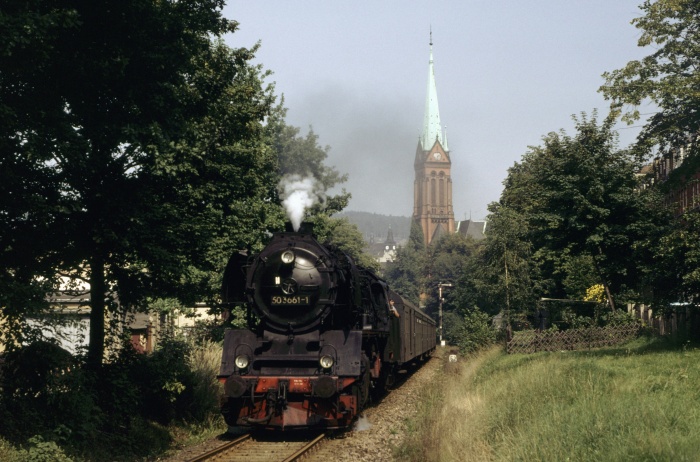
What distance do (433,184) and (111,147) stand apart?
167815 mm

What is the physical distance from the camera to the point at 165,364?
16.7 m

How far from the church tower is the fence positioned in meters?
140

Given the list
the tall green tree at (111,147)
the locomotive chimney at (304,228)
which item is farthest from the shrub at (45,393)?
the locomotive chimney at (304,228)

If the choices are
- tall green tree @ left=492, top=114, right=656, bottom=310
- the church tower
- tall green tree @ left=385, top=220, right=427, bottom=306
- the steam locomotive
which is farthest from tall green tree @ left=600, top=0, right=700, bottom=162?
the church tower

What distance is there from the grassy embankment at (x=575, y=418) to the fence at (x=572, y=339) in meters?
12.1

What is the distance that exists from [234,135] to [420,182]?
165396mm

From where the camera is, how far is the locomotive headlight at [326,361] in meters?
13.9

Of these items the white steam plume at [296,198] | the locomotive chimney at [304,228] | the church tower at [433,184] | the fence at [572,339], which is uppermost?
the church tower at [433,184]

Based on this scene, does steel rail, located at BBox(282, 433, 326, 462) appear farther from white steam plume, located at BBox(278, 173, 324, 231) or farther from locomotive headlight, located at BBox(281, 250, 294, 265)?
white steam plume, located at BBox(278, 173, 324, 231)

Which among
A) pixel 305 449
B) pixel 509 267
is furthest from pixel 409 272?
pixel 305 449

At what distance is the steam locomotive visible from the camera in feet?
44.9

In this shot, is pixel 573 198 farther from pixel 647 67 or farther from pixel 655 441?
pixel 655 441

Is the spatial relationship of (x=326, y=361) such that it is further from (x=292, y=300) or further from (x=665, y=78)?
(x=665, y=78)

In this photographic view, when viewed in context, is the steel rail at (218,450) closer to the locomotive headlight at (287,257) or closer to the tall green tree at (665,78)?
the locomotive headlight at (287,257)
